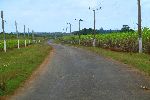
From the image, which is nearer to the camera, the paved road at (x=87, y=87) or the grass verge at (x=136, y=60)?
the paved road at (x=87, y=87)

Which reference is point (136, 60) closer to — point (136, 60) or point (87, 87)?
point (136, 60)

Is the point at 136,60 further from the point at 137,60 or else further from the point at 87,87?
the point at 87,87

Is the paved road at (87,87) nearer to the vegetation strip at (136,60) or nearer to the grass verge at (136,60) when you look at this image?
the grass verge at (136,60)

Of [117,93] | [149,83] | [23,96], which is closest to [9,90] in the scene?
[23,96]

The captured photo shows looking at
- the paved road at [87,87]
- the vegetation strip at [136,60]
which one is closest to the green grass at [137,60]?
the vegetation strip at [136,60]

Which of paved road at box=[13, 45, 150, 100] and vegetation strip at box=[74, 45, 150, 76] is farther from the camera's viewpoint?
vegetation strip at box=[74, 45, 150, 76]

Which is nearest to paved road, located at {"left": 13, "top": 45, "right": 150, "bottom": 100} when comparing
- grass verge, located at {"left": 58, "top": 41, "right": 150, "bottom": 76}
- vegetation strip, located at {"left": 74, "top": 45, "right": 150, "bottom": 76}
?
grass verge, located at {"left": 58, "top": 41, "right": 150, "bottom": 76}

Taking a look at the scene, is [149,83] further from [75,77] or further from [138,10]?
[138,10]

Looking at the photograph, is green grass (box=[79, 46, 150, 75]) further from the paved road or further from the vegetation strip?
the paved road

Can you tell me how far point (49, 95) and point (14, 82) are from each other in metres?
3.56

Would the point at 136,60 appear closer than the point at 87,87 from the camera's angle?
No

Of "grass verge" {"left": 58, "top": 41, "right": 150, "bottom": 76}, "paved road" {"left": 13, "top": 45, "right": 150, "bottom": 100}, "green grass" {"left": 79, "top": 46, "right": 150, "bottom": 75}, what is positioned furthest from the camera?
"green grass" {"left": 79, "top": 46, "right": 150, "bottom": 75}

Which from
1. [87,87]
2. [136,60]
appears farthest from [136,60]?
[87,87]

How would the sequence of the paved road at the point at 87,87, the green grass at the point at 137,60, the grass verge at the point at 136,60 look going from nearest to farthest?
the paved road at the point at 87,87
the grass verge at the point at 136,60
the green grass at the point at 137,60
